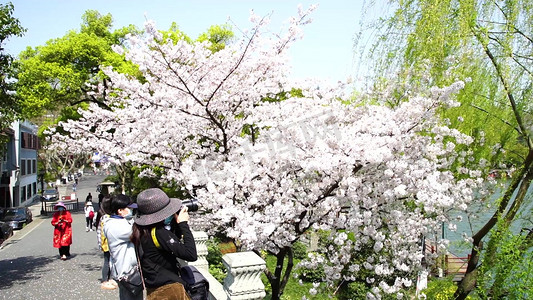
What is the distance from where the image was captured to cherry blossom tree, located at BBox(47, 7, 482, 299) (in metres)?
5.32

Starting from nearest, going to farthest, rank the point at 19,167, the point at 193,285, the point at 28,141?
the point at 193,285 < the point at 19,167 < the point at 28,141

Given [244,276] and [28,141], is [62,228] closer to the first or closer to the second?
[244,276]

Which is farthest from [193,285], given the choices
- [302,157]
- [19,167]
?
[19,167]

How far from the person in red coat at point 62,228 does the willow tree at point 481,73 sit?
319 inches

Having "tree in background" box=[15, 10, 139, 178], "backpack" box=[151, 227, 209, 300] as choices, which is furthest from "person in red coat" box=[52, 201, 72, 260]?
"tree in background" box=[15, 10, 139, 178]

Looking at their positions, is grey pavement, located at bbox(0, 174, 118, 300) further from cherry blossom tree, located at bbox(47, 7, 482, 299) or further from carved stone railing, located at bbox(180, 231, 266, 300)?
carved stone railing, located at bbox(180, 231, 266, 300)

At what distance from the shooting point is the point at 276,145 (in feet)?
20.7

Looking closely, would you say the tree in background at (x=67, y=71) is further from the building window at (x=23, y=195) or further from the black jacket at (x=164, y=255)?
the black jacket at (x=164, y=255)

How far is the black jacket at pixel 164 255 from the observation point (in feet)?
10.1

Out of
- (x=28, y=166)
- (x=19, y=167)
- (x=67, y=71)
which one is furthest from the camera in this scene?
(x=28, y=166)

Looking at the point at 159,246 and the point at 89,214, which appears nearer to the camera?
the point at 159,246

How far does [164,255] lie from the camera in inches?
126

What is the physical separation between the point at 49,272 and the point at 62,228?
43.4 inches

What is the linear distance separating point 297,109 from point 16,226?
64.5 feet
